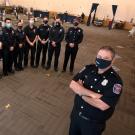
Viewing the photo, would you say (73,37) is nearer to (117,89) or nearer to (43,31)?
(43,31)

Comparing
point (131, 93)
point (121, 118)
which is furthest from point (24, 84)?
point (131, 93)

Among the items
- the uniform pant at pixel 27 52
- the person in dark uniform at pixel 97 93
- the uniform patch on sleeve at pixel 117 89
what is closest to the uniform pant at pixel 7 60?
the uniform pant at pixel 27 52

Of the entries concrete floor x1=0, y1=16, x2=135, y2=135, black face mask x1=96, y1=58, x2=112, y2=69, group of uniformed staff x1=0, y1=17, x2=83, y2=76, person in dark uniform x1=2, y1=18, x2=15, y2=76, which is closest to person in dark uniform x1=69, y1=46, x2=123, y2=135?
black face mask x1=96, y1=58, x2=112, y2=69

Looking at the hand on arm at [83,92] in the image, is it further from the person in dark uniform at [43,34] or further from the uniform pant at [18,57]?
the person in dark uniform at [43,34]

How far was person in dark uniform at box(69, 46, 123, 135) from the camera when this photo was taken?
2580 mm

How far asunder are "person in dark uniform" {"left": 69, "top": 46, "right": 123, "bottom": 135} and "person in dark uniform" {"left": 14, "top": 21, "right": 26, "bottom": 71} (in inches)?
138

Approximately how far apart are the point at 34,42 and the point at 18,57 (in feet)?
2.15

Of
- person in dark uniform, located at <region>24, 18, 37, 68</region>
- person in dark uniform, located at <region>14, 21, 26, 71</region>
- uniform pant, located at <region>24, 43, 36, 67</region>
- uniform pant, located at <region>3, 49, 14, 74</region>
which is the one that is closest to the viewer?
uniform pant, located at <region>3, 49, 14, 74</region>

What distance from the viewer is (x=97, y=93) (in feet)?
8.78

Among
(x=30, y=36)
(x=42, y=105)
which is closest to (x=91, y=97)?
(x=42, y=105)

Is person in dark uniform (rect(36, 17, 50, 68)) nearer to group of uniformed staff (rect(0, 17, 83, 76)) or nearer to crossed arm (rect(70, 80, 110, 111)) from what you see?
group of uniformed staff (rect(0, 17, 83, 76))

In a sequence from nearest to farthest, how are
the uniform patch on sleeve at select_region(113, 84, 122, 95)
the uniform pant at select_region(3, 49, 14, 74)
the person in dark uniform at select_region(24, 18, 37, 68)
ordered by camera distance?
1. the uniform patch on sleeve at select_region(113, 84, 122, 95)
2. the uniform pant at select_region(3, 49, 14, 74)
3. the person in dark uniform at select_region(24, 18, 37, 68)

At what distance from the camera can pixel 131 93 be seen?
6.27m

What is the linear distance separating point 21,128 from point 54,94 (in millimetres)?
1594
